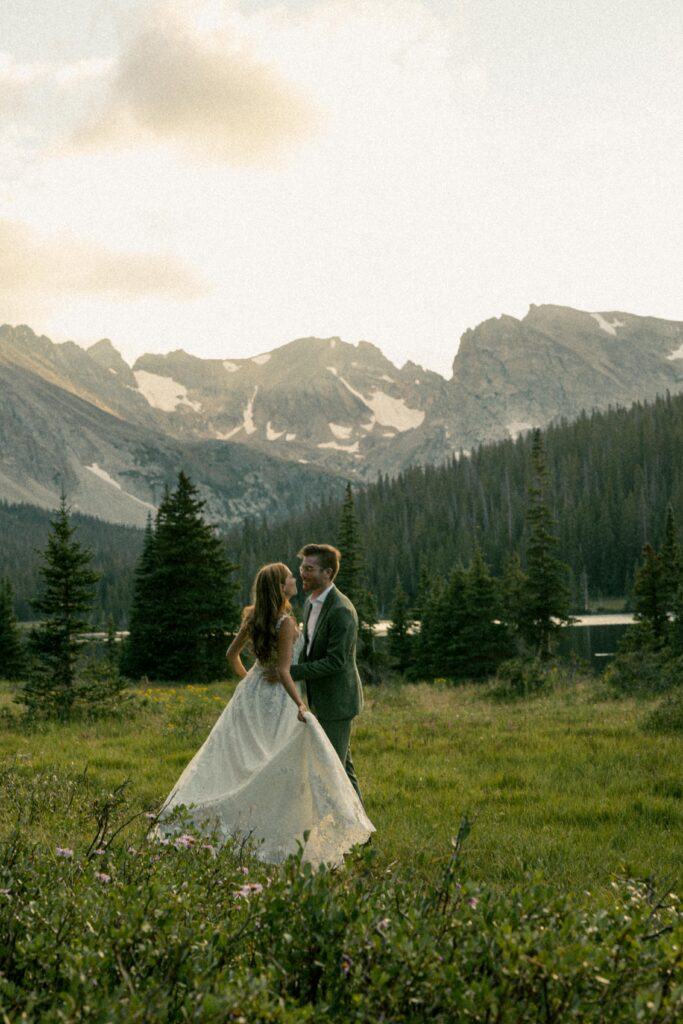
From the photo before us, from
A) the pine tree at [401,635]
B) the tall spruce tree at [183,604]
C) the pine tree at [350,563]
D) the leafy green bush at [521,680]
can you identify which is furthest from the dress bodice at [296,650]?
the pine tree at [401,635]

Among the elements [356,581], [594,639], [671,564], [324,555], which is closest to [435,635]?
[356,581]

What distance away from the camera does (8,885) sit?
153 inches

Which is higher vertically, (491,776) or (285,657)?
(285,657)

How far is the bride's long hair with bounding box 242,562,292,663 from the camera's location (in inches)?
312

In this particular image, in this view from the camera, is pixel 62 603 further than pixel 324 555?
Yes

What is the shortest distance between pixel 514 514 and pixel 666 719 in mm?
155226

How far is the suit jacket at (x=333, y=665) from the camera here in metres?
7.79

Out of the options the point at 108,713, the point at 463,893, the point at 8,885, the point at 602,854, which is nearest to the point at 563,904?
the point at 463,893

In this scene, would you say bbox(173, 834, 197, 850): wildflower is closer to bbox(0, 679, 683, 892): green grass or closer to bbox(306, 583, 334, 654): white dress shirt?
bbox(0, 679, 683, 892): green grass

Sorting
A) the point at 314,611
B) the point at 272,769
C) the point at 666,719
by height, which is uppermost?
the point at 314,611

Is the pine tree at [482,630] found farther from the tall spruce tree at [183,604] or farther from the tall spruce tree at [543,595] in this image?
the tall spruce tree at [183,604]

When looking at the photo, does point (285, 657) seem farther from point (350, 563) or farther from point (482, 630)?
point (350, 563)

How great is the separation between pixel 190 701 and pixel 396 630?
36642mm

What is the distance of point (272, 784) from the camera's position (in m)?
7.58
